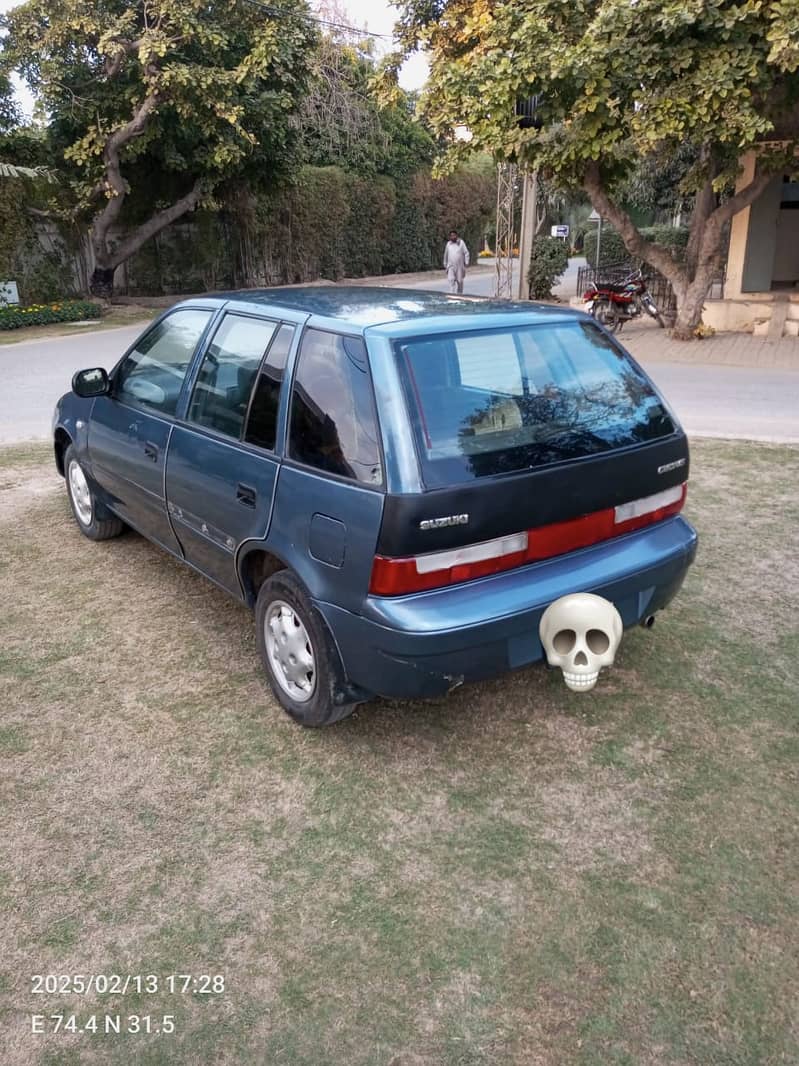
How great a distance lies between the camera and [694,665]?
386cm

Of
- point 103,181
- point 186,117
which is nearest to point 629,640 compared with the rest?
point 186,117

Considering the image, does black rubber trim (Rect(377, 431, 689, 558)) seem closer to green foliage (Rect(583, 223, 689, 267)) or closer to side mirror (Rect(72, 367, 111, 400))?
side mirror (Rect(72, 367, 111, 400))

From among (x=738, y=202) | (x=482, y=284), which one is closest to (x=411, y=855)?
(x=738, y=202)

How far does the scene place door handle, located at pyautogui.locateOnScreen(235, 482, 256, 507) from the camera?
11.2ft

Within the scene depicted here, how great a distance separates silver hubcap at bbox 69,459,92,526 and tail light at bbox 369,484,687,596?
3117 millimetres

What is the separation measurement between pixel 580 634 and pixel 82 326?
1734 centimetres

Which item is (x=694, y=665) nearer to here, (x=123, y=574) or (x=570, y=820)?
(x=570, y=820)

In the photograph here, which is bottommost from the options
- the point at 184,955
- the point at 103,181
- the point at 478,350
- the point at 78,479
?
the point at 184,955

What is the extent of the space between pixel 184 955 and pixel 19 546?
3.73 meters

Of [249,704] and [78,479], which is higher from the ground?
[78,479]

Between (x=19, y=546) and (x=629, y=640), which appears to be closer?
(x=629, y=640)

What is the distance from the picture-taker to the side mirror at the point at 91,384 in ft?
15.3

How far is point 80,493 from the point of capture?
550 centimetres

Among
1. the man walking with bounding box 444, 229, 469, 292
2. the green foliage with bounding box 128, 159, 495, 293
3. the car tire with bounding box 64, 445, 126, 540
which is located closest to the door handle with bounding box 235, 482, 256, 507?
the car tire with bounding box 64, 445, 126, 540
